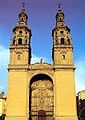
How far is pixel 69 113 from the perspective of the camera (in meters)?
32.9

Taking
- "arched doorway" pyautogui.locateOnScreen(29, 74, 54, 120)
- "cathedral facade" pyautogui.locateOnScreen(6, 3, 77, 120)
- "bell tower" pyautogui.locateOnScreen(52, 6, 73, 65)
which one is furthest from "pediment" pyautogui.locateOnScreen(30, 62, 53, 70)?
"arched doorway" pyautogui.locateOnScreen(29, 74, 54, 120)

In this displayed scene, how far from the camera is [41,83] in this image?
3609 cm

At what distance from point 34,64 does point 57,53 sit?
3265mm

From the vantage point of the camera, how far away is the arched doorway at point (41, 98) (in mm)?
34375

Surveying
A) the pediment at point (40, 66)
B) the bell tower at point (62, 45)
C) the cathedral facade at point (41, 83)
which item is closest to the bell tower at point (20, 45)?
the cathedral facade at point (41, 83)

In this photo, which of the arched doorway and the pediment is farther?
the pediment

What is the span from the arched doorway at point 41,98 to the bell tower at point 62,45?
2.78m

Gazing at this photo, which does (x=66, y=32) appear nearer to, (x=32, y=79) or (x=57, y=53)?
(x=57, y=53)

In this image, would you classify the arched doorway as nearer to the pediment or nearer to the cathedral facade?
the cathedral facade

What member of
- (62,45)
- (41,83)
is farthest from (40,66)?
(62,45)

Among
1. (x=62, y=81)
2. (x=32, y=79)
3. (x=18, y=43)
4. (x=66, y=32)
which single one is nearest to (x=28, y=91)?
(x=32, y=79)

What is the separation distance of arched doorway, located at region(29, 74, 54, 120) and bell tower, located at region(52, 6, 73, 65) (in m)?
2.78

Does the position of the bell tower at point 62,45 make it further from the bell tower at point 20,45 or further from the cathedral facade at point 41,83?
the bell tower at point 20,45

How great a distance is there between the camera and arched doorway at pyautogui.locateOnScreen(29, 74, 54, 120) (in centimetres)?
3438
